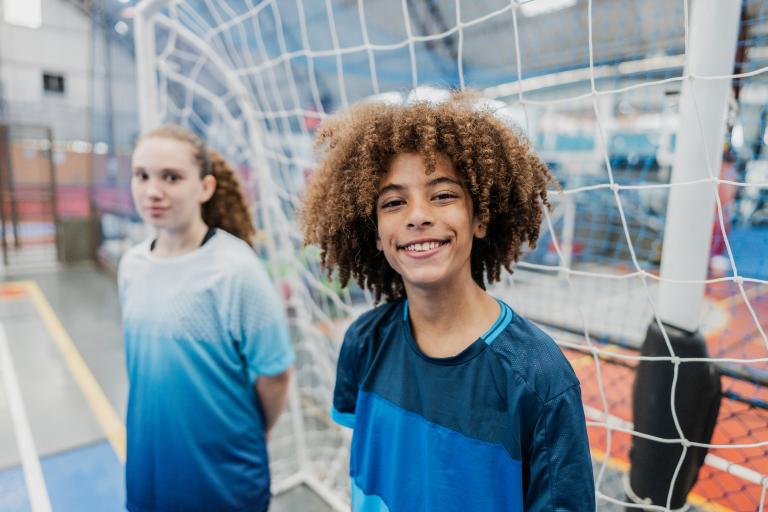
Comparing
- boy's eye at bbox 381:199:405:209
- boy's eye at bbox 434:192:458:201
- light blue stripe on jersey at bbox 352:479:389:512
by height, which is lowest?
light blue stripe on jersey at bbox 352:479:389:512

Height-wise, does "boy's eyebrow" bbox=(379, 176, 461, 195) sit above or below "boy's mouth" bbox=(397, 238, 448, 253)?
above

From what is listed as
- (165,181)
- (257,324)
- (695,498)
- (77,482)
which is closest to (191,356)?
(257,324)

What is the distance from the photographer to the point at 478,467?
0.79 meters

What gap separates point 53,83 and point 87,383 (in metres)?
9.47

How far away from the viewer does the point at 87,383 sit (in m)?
3.30

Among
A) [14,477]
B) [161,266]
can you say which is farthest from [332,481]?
[14,477]

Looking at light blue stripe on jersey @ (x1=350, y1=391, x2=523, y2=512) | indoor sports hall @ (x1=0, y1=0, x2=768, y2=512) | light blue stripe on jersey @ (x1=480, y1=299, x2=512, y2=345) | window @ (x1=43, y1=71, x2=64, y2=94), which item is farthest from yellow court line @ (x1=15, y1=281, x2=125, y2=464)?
window @ (x1=43, y1=71, x2=64, y2=94)

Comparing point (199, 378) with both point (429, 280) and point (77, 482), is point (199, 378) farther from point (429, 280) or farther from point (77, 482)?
point (77, 482)

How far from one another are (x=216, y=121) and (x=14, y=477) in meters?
2.00

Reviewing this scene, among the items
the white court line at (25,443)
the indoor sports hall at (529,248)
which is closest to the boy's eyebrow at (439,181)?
the indoor sports hall at (529,248)

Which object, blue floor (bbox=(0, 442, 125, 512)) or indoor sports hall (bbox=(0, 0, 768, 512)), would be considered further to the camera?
blue floor (bbox=(0, 442, 125, 512))

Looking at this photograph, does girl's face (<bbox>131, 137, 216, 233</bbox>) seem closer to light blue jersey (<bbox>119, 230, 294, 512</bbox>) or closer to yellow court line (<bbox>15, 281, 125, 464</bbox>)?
light blue jersey (<bbox>119, 230, 294, 512</bbox>)

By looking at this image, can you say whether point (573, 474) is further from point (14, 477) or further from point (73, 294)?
point (73, 294)

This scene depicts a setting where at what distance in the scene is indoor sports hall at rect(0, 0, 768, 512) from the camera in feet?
3.34
